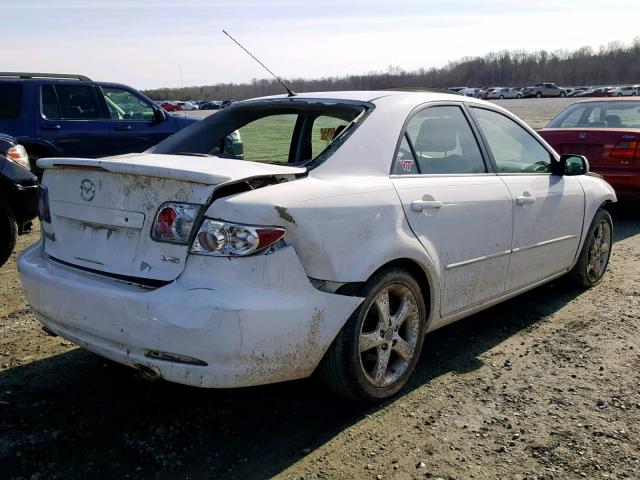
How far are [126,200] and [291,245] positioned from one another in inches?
31.8

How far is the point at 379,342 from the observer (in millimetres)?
3246

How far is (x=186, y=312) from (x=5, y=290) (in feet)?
11.0

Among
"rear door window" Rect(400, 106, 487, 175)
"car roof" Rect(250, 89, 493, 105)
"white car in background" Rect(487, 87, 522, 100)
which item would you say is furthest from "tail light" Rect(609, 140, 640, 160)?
"white car in background" Rect(487, 87, 522, 100)

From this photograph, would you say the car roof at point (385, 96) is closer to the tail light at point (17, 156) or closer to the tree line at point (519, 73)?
the tail light at point (17, 156)

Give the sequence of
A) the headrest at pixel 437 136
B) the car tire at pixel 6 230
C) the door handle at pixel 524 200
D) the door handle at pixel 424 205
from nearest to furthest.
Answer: the door handle at pixel 424 205 → the headrest at pixel 437 136 → the door handle at pixel 524 200 → the car tire at pixel 6 230

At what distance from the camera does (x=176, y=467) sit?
2.74 m

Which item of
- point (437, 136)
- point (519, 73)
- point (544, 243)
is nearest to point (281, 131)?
point (437, 136)

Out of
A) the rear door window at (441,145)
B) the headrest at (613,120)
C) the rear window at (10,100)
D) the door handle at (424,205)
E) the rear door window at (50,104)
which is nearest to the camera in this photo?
the door handle at (424,205)

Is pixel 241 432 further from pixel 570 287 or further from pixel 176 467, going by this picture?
pixel 570 287

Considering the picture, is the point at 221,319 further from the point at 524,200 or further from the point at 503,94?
the point at 503,94

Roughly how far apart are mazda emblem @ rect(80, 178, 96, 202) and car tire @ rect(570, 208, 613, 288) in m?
3.83

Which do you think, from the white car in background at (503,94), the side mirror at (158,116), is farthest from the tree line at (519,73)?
the side mirror at (158,116)

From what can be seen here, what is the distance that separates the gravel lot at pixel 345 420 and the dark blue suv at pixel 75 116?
561 cm

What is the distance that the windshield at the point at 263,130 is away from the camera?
3895 mm
